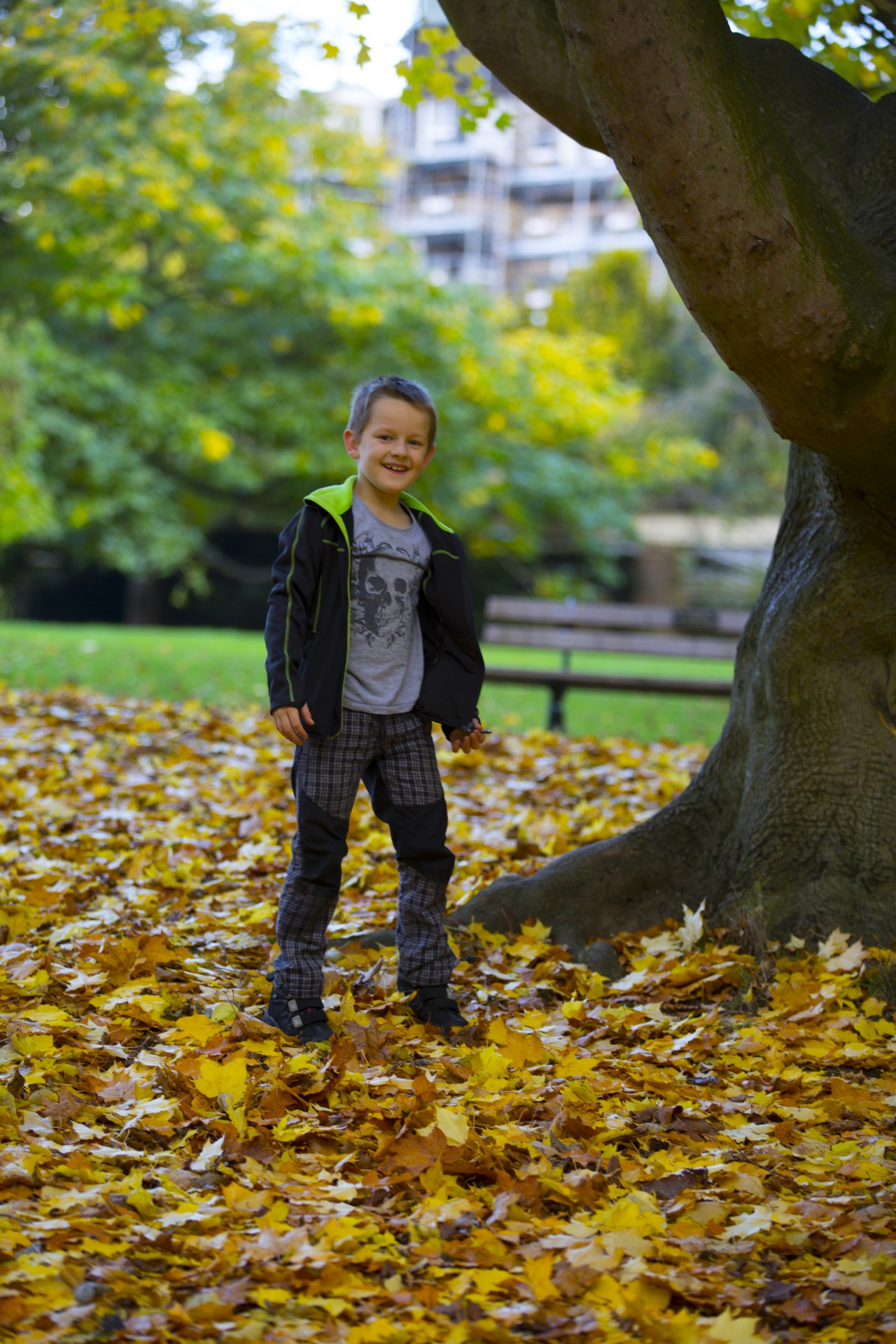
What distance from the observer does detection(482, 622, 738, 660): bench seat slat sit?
9.23 m

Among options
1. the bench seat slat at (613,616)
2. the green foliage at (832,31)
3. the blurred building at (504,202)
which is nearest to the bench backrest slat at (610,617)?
the bench seat slat at (613,616)

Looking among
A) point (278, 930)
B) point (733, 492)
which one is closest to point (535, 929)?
point (278, 930)

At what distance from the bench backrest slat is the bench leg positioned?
857mm

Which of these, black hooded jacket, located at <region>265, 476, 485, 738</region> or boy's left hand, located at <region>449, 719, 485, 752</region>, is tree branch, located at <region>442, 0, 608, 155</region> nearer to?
black hooded jacket, located at <region>265, 476, 485, 738</region>

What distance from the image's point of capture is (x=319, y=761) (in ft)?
10.5

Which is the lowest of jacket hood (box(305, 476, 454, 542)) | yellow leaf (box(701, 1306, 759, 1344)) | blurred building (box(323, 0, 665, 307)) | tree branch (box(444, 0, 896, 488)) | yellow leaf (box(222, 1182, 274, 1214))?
yellow leaf (box(222, 1182, 274, 1214))

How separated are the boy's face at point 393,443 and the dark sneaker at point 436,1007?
135cm

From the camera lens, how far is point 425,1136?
2574 mm

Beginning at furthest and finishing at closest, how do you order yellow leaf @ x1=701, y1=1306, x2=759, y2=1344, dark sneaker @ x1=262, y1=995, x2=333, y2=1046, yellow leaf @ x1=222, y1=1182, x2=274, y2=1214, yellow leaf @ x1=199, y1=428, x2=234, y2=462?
yellow leaf @ x1=199, y1=428, x2=234, y2=462
dark sneaker @ x1=262, y1=995, x2=333, y2=1046
yellow leaf @ x1=222, y1=1182, x2=274, y2=1214
yellow leaf @ x1=701, y1=1306, x2=759, y2=1344

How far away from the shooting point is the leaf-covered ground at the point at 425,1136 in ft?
6.63

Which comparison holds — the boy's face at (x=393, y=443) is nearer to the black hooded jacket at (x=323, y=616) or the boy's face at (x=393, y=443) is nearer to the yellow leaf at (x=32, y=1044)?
the black hooded jacket at (x=323, y=616)

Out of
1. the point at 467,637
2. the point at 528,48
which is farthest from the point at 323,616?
the point at 528,48

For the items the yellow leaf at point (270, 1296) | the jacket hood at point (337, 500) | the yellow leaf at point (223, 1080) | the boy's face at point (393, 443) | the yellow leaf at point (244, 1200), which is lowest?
the yellow leaf at point (270, 1296)

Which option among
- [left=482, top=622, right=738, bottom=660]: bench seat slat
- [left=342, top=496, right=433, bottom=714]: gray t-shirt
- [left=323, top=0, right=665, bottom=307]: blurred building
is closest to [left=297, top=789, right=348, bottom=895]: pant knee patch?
[left=342, top=496, right=433, bottom=714]: gray t-shirt
